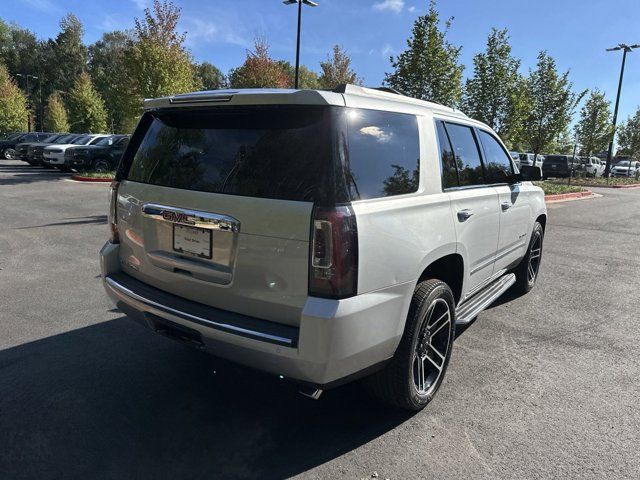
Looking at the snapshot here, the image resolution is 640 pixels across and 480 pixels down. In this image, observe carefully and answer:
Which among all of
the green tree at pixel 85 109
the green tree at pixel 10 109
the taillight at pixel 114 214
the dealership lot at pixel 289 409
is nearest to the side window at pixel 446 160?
the dealership lot at pixel 289 409

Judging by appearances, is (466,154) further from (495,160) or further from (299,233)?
(299,233)

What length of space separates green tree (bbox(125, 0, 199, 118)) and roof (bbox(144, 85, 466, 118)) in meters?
15.0

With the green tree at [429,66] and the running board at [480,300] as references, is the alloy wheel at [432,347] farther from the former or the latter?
the green tree at [429,66]

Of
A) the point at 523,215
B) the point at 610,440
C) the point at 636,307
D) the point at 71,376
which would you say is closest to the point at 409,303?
the point at 610,440

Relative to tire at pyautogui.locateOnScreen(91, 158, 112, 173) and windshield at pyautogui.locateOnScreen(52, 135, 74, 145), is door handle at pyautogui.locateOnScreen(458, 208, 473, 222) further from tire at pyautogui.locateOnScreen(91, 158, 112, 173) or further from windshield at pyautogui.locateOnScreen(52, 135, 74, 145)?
windshield at pyautogui.locateOnScreen(52, 135, 74, 145)

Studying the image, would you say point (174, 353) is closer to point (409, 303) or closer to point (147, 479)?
point (147, 479)

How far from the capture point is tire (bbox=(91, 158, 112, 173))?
63.8 feet

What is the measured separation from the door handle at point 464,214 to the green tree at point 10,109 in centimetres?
4398

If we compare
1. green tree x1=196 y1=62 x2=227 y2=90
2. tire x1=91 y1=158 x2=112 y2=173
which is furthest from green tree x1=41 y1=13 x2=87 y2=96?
tire x1=91 y1=158 x2=112 y2=173

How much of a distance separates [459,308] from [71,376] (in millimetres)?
2904

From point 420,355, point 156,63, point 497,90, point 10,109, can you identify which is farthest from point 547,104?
point 10,109

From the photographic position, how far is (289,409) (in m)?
3.09

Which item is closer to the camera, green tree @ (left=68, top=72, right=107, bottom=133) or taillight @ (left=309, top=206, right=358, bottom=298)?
taillight @ (left=309, top=206, right=358, bottom=298)

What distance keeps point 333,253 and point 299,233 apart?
0.65 feet
